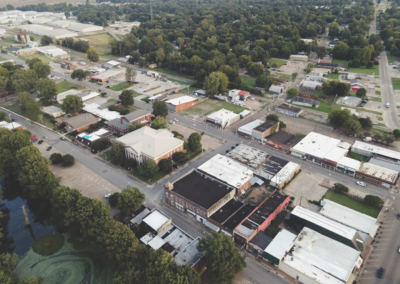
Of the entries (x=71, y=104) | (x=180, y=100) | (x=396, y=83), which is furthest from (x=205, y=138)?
(x=396, y=83)

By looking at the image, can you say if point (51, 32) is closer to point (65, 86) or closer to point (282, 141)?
point (65, 86)

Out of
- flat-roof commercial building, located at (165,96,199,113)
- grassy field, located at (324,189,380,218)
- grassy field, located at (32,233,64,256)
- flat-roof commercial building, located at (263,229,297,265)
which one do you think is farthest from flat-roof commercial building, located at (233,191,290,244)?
flat-roof commercial building, located at (165,96,199,113)

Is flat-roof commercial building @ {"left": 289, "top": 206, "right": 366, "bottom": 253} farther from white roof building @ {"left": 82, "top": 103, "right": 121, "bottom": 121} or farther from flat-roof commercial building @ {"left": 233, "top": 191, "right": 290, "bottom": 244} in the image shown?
white roof building @ {"left": 82, "top": 103, "right": 121, "bottom": 121}

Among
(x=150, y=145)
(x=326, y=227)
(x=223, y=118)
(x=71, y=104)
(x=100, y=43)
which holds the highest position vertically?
(x=150, y=145)

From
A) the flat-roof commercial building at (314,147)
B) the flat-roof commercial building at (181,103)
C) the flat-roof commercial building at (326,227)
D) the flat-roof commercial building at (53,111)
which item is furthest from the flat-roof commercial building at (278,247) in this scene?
the flat-roof commercial building at (53,111)

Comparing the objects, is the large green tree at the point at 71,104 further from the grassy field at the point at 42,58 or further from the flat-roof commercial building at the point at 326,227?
the grassy field at the point at 42,58

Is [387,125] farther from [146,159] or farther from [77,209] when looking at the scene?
[77,209]
